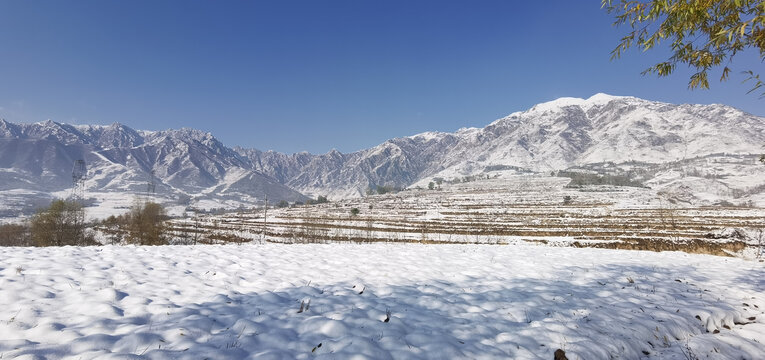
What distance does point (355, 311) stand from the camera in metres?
6.04

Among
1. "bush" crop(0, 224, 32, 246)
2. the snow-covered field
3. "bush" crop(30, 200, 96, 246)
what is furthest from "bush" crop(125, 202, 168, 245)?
the snow-covered field

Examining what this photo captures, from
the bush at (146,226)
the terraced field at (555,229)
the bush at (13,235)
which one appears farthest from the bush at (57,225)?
the bush at (13,235)

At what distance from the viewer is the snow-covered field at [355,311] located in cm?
445

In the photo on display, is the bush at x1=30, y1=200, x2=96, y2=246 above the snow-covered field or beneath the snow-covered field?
beneath

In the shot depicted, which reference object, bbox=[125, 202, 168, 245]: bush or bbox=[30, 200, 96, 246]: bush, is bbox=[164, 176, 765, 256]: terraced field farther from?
bbox=[30, 200, 96, 246]: bush

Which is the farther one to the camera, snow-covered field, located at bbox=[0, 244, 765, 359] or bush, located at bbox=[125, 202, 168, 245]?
bush, located at bbox=[125, 202, 168, 245]

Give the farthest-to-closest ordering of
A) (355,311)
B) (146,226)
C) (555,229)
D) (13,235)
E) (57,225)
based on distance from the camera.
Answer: (13,235), (555,229), (146,226), (57,225), (355,311)

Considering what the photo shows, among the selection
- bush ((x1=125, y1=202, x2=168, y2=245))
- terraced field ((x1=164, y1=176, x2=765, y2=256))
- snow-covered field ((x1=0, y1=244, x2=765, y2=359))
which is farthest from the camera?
bush ((x1=125, y1=202, x2=168, y2=245))

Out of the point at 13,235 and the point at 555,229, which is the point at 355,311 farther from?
the point at 13,235

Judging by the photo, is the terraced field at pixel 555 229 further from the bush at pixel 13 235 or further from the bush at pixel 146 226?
the bush at pixel 13 235

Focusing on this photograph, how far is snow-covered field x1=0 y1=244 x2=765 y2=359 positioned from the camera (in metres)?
4.45

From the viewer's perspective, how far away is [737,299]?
788 cm

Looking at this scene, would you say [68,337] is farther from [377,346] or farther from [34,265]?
[34,265]

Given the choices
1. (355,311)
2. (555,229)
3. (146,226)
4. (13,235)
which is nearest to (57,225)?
(146,226)
